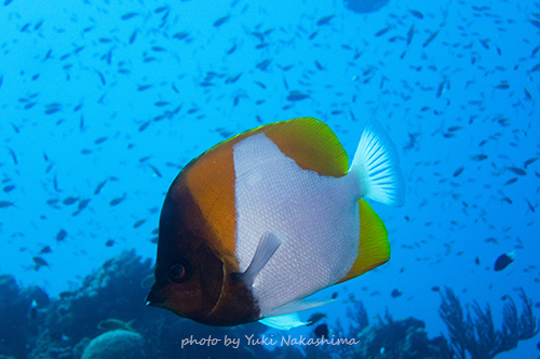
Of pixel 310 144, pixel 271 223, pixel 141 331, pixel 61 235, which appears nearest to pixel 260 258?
pixel 271 223

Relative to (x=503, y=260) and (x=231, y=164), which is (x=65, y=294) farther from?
(x=503, y=260)

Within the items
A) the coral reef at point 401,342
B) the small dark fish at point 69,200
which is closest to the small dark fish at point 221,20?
the small dark fish at point 69,200

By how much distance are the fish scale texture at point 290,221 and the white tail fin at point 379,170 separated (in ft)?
0.17

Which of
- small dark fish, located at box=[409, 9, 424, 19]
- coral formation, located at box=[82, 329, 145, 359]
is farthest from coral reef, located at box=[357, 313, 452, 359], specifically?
small dark fish, located at box=[409, 9, 424, 19]

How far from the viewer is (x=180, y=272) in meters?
0.78

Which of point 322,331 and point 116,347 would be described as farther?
point 116,347

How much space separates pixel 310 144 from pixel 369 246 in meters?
0.33

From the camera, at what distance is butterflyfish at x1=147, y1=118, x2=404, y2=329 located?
30.8 inches

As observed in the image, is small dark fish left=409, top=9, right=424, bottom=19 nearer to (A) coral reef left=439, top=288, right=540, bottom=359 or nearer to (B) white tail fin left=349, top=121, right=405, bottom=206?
(A) coral reef left=439, top=288, right=540, bottom=359

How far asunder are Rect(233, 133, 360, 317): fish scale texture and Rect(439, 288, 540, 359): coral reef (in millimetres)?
12180

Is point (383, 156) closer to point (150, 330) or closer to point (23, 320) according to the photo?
point (150, 330)

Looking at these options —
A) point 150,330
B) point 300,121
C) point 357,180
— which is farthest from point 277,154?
point 150,330

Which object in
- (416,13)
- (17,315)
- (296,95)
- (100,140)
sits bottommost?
(17,315)

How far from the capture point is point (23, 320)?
10914 millimetres
